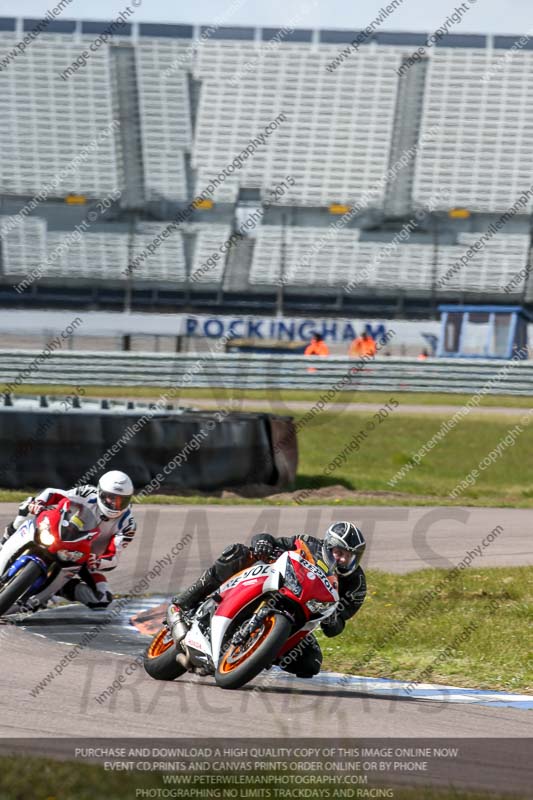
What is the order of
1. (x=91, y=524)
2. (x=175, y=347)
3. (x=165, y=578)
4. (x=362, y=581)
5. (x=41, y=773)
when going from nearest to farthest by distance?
(x=41, y=773) < (x=362, y=581) < (x=91, y=524) < (x=165, y=578) < (x=175, y=347)

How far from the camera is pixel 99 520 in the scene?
8.51 meters

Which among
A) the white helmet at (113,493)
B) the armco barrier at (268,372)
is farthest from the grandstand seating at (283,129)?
the white helmet at (113,493)

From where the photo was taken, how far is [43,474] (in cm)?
1505

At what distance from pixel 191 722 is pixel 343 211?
131 feet

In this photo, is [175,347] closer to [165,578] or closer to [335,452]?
[335,452]

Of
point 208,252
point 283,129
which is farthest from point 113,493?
point 283,129

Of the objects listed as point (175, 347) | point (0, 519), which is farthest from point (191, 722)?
point (175, 347)

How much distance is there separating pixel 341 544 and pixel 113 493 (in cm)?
247

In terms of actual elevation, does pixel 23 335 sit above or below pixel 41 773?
below

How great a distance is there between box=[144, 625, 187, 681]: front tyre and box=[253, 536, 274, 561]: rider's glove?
698 millimetres

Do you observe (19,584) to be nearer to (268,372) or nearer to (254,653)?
(254,653)

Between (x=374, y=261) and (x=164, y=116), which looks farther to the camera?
(x=164, y=116)

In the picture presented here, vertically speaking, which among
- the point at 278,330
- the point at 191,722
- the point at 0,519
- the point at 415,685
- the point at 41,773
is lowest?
the point at 278,330

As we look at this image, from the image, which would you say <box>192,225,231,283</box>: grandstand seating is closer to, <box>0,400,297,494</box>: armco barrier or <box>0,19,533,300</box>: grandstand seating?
<box>0,19,533,300</box>: grandstand seating
